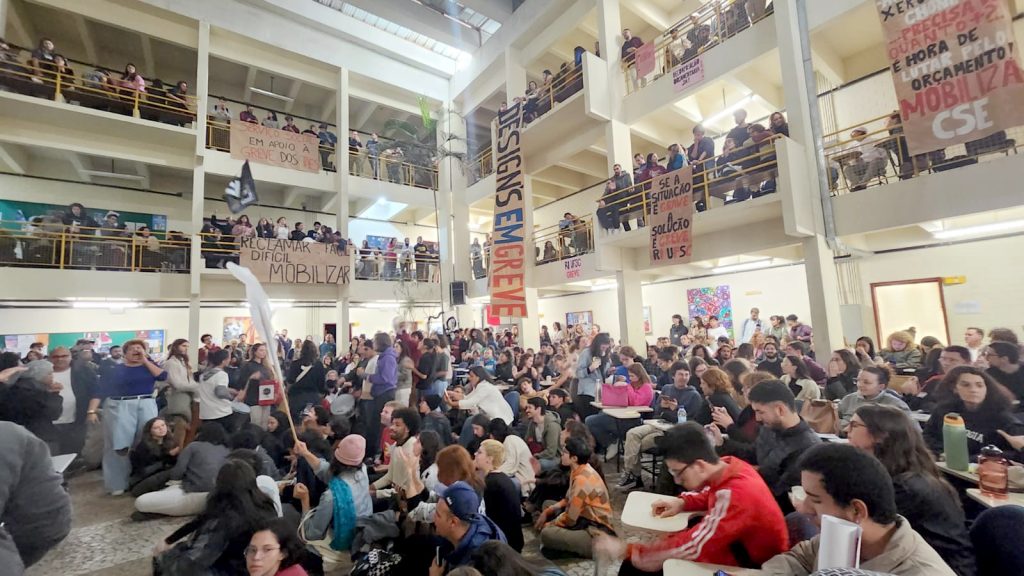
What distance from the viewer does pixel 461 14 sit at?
1395cm

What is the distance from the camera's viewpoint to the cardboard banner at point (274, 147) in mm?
11938

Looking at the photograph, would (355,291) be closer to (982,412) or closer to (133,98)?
(133,98)

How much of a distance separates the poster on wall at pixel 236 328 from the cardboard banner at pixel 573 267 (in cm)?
1076

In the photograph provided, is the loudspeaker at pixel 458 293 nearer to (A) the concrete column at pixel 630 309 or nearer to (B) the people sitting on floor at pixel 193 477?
(A) the concrete column at pixel 630 309

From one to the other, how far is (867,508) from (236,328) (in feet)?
55.5

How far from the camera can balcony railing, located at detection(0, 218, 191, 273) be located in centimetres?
900

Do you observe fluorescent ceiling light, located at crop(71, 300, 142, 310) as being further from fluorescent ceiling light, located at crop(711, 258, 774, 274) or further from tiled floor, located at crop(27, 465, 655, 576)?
fluorescent ceiling light, located at crop(711, 258, 774, 274)

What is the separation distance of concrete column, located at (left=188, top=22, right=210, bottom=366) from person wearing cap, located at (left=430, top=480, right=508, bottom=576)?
10.4 m

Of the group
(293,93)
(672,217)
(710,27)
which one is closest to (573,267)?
(672,217)

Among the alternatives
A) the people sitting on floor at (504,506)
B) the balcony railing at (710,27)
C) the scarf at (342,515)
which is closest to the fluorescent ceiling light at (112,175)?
the balcony railing at (710,27)

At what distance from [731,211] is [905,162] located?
2203 millimetres

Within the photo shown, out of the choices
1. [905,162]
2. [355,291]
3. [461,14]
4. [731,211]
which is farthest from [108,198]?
[905,162]

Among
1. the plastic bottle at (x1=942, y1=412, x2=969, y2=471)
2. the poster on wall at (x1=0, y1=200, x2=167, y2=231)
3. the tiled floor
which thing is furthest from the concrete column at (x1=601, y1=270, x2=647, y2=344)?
the poster on wall at (x1=0, y1=200, x2=167, y2=231)

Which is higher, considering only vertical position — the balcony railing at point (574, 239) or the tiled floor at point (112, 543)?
the balcony railing at point (574, 239)
